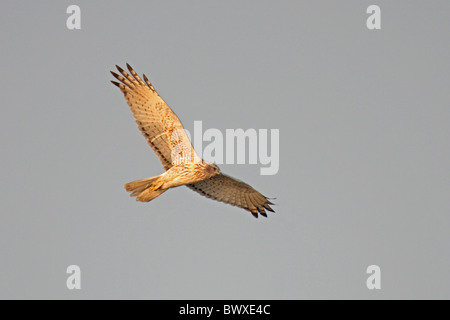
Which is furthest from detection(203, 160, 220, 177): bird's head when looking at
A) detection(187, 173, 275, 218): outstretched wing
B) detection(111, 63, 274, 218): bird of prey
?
detection(187, 173, 275, 218): outstretched wing

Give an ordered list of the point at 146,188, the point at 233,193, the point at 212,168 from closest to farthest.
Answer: the point at 146,188 → the point at 212,168 → the point at 233,193

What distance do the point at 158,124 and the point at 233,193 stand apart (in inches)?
81.3

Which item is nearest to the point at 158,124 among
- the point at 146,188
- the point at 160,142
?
the point at 160,142

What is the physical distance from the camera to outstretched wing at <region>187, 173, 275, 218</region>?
12.5 metres

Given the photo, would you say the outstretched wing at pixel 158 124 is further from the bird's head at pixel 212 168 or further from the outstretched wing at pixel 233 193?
the outstretched wing at pixel 233 193

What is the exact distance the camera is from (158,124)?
11484 mm

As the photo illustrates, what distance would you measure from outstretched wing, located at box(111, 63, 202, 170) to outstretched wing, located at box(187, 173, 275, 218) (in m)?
1.02

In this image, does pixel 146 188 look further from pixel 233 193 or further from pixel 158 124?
pixel 233 193

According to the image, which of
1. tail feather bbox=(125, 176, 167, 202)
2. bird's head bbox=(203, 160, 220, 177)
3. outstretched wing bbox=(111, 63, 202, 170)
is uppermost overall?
outstretched wing bbox=(111, 63, 202, 170)

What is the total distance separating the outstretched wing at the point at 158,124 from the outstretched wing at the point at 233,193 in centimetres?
102

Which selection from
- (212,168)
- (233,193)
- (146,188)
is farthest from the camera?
(233,193)

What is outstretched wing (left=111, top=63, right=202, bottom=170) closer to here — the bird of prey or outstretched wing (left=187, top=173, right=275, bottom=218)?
the bird of prey

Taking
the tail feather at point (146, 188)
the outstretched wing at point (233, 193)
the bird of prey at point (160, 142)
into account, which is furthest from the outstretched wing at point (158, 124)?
the outstretched wing at point (233, 193)
